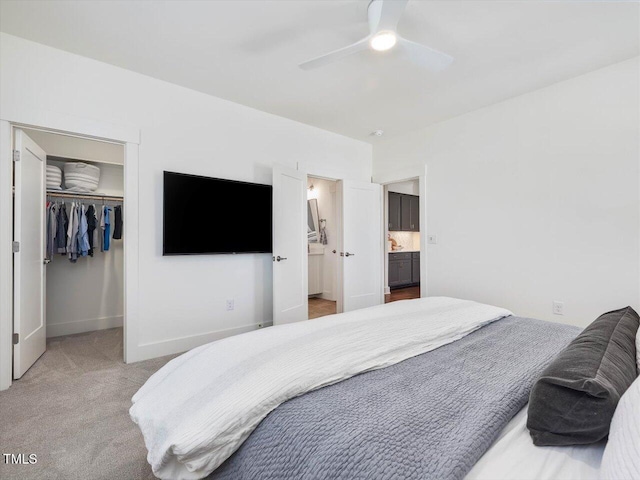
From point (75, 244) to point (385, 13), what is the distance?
3767 millimetres

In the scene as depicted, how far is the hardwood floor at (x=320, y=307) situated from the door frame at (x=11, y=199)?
94.1 inches

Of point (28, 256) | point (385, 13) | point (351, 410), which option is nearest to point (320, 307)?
point (28, 256)

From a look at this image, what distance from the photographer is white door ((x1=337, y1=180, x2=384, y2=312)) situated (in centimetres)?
427

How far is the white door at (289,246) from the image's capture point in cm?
340

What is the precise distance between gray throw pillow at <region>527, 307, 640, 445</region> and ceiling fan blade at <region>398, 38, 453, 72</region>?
189 centimetres

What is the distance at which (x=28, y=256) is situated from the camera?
2555mm

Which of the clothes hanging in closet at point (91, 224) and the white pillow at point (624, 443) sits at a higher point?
the clothes hanging in closet at point (91, 224)

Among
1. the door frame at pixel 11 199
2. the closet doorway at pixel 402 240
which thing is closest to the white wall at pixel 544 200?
the closet doorway at pixel 402 240

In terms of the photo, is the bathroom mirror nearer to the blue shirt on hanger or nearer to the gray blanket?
the blue shirt on hanger

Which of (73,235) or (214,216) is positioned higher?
(214,216)

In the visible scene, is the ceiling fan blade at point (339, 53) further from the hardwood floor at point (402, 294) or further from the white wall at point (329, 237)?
the hardwood floor at point (402, 294)

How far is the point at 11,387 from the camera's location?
2.27 metres

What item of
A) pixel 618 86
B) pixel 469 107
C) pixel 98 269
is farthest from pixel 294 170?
pixel 618 86

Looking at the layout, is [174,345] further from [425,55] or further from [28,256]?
[425,55]
